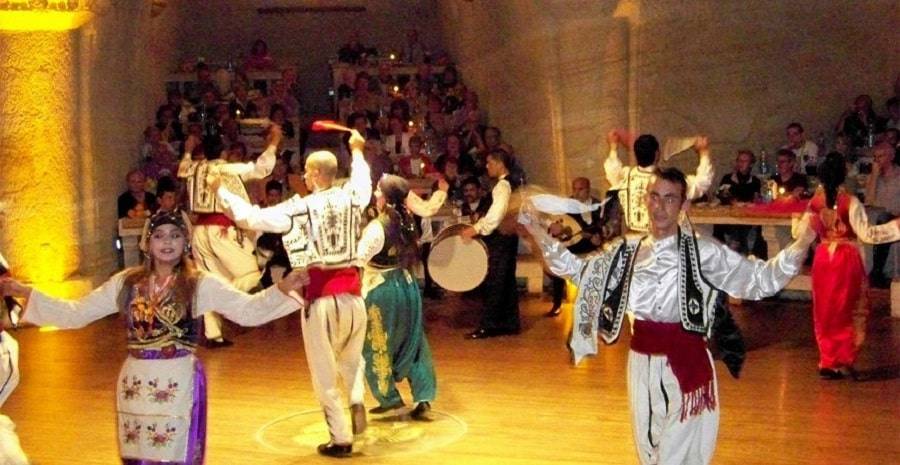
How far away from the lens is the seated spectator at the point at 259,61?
1567cm

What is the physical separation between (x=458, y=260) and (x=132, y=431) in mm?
4377

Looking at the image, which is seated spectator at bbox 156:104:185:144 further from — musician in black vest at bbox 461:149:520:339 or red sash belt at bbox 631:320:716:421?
red sash belt at bbox 631:320:716:421

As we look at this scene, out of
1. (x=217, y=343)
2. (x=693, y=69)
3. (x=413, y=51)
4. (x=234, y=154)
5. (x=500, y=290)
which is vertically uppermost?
(x=413, y=51)

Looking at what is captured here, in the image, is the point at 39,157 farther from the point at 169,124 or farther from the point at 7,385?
the point at 7,385

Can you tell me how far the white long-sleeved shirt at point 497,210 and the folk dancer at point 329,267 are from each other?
252 cm

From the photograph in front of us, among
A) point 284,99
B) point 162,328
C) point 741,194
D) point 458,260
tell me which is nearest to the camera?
point 162,328

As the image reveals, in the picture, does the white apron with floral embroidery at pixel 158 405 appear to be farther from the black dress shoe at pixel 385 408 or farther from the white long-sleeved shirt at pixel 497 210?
the white long-sleeved shirt at pixel 497 210

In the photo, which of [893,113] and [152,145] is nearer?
[893,113]

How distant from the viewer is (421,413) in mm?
7234

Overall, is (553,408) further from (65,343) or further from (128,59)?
(128,59)

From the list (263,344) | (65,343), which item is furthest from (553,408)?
(65,343)

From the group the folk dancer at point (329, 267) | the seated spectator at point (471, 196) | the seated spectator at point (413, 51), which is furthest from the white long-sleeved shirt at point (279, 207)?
the seated spectator at point (413, 51)

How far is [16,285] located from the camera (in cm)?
505

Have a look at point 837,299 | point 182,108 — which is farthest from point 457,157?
point 837,299
